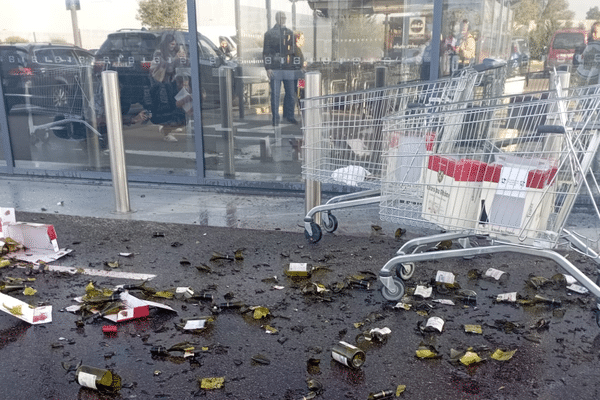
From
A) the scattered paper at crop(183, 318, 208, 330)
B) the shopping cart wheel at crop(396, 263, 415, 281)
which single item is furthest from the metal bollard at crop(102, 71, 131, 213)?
the shopping cart wheel at crop(396, 263, 415, 281)

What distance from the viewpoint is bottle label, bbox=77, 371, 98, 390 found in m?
2.96

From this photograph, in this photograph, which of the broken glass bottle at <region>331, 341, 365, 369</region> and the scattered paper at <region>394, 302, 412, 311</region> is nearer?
the broken glass bottle at <region>331, 341, 365, 369</region>

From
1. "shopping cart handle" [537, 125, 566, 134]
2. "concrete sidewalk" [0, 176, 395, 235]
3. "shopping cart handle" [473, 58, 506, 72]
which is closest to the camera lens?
"shopping cart handle" [537, 125, 566, 134]

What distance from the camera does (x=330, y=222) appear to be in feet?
17.7

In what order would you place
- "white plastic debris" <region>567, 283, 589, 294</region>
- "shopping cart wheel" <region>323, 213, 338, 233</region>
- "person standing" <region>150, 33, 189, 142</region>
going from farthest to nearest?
"person standing" <region>150, 33, 189, 142</region>
"shopping cart wheel" <region>323, 213, 338, 233</region>
"white plastic debris" <region>567, 283, 589, 294</region>

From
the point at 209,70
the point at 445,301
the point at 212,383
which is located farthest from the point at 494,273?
the point at 209,70

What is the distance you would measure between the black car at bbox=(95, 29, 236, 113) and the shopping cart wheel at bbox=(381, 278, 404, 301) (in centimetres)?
366

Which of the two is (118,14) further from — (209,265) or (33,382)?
(33,382)

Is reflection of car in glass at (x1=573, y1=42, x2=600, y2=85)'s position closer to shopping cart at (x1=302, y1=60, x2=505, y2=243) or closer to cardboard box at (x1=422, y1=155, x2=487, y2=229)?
shopping cart at (x1=302, y1=60, x2=505, y2=243)

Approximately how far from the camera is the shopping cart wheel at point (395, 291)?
390 cm

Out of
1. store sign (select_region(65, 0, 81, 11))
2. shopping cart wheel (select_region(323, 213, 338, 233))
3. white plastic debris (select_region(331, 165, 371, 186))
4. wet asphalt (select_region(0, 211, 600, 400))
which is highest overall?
store sign (select_region(65, 0, 81, 11))

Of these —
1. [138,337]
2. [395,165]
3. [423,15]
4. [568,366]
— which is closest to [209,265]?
[138,337]

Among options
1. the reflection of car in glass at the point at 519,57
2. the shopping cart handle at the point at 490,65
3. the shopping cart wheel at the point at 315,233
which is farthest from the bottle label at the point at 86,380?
the reflection of car in glass at the point at 519,57

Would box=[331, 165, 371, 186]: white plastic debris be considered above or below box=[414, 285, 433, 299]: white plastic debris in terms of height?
above
